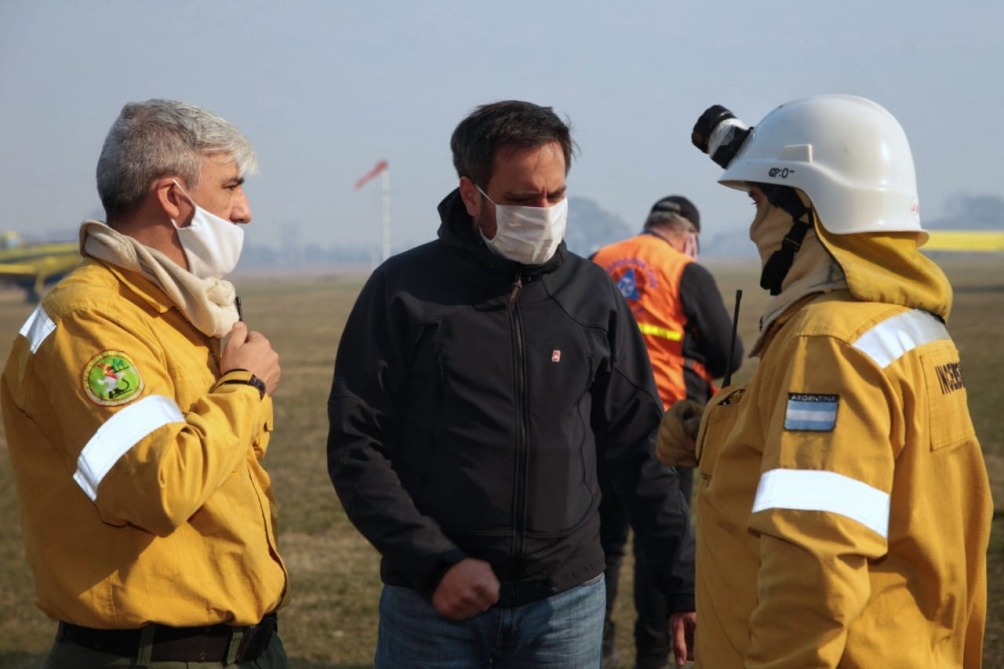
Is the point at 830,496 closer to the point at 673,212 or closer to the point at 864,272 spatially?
the point at 864,272

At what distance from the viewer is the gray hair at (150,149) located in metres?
2.62

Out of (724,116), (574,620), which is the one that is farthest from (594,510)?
(724,116)

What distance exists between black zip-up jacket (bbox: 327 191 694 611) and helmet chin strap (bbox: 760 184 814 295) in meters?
0.76

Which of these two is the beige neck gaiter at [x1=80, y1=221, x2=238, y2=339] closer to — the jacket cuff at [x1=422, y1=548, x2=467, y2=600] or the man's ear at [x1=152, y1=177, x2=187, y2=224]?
the man's ear at [x1=152, y1=177, x2=187, y2=224]

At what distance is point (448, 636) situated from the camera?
2.85 m

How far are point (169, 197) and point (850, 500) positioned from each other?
5.73 feet

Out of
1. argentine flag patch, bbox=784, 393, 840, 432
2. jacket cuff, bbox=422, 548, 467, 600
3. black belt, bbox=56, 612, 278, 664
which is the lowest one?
black belt, bbox=56, 612, 278, 664

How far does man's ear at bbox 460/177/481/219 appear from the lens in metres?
3.09

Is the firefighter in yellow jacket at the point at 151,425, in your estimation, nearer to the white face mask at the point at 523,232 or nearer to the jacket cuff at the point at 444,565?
the jacket cuff at the point at 444,565

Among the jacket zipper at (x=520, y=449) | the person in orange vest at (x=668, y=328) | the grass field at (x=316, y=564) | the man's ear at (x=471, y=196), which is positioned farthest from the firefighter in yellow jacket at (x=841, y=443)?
the grass field at (x=316, y=564)

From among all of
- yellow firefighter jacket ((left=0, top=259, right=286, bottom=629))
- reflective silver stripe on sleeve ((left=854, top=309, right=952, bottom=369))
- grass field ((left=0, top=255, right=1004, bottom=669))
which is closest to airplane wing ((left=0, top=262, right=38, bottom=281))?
grass field ((left=0, top=255, right=1004, bottom=669))

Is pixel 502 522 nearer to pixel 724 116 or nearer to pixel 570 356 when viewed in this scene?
pixel 570 356

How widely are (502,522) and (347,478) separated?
0.43 m

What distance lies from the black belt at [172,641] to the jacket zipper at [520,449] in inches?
29.0
